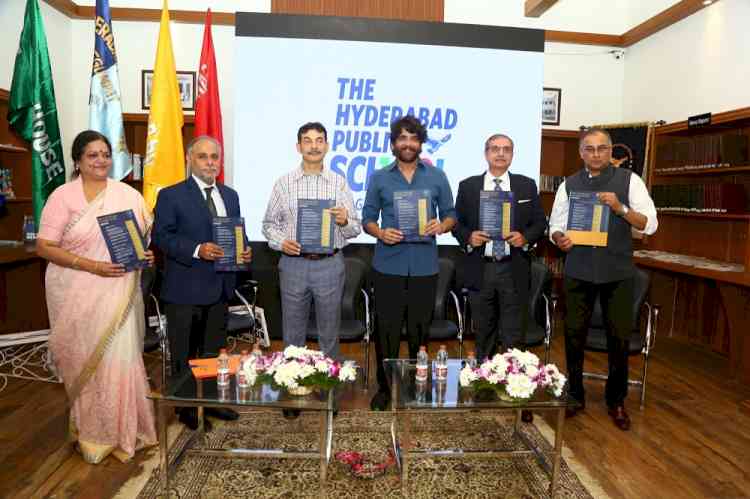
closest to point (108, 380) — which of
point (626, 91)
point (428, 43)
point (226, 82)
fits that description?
point (428, 43)

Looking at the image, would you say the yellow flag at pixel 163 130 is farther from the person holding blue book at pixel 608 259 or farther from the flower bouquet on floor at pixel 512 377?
the flower bouquet on floor at pixel 512 377

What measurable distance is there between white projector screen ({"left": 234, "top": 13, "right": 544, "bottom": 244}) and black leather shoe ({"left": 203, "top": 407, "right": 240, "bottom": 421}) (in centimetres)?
189

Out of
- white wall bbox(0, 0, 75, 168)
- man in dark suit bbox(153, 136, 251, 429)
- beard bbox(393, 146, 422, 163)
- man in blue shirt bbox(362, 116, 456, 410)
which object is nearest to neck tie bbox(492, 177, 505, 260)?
man in blue shirt bbox(362, 116, 456, 410)

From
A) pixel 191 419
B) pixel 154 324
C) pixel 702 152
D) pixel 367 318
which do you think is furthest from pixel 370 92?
pixel 191 419

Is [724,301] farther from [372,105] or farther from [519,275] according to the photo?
[372,105]

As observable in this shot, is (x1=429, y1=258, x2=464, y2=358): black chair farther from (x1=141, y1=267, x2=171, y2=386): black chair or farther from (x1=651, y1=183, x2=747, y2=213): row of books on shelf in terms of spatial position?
(x1=651, y1=183, x2=747, y2=213): row of books on shelf

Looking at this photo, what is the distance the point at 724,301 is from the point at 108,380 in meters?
4.29

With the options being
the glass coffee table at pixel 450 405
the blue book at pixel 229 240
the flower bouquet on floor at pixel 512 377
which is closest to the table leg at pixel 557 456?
the glass coffee table at pixel 450 405

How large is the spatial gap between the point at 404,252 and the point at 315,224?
0.54 m

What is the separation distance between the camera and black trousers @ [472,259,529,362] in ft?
10.6

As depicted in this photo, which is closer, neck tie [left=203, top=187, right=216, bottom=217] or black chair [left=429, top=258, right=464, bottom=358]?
neck tie [left=203, top=187, right=216, bottom=217]

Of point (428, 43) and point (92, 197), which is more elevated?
point (428, 43)

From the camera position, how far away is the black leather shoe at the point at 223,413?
3227 mm

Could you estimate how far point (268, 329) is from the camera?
200 inches
